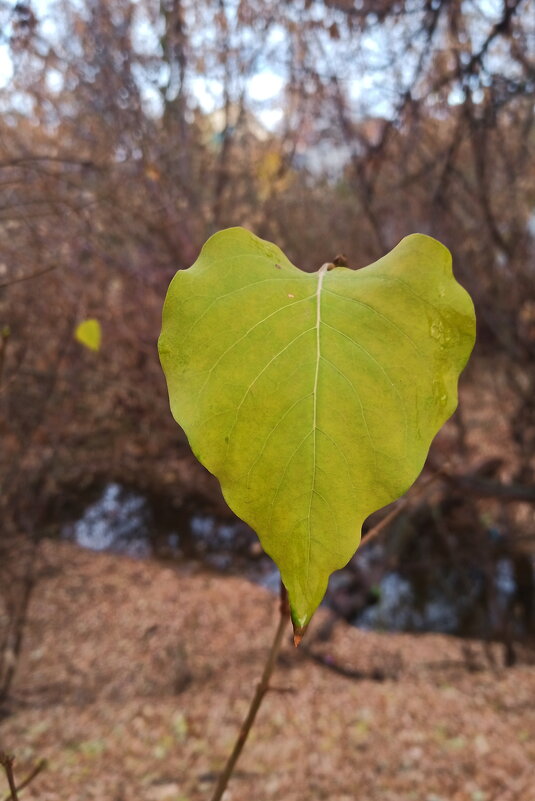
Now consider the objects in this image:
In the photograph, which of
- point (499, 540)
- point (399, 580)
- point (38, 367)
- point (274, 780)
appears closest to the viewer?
point (274, 780)

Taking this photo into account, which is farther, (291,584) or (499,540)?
(499,540)

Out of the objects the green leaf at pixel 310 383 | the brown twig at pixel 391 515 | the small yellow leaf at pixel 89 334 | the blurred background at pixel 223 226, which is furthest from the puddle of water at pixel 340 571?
the green leaf at pixel 310 383

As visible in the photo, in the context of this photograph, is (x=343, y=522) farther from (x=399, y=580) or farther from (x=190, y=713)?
(x=399, y=580)

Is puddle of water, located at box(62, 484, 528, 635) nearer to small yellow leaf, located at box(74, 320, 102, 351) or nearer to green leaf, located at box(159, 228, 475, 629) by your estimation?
small yellow leaf, located at box(74, 320, 102, 351)

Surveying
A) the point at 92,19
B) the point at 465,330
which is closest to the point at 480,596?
the point at 465,330

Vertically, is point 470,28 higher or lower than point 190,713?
higher

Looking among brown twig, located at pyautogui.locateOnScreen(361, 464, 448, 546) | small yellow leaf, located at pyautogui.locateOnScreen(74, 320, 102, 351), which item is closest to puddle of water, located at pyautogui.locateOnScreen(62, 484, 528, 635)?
small yellow leaf, located at pyautogui.locateOnScreen(74, 320, 102, 351)
